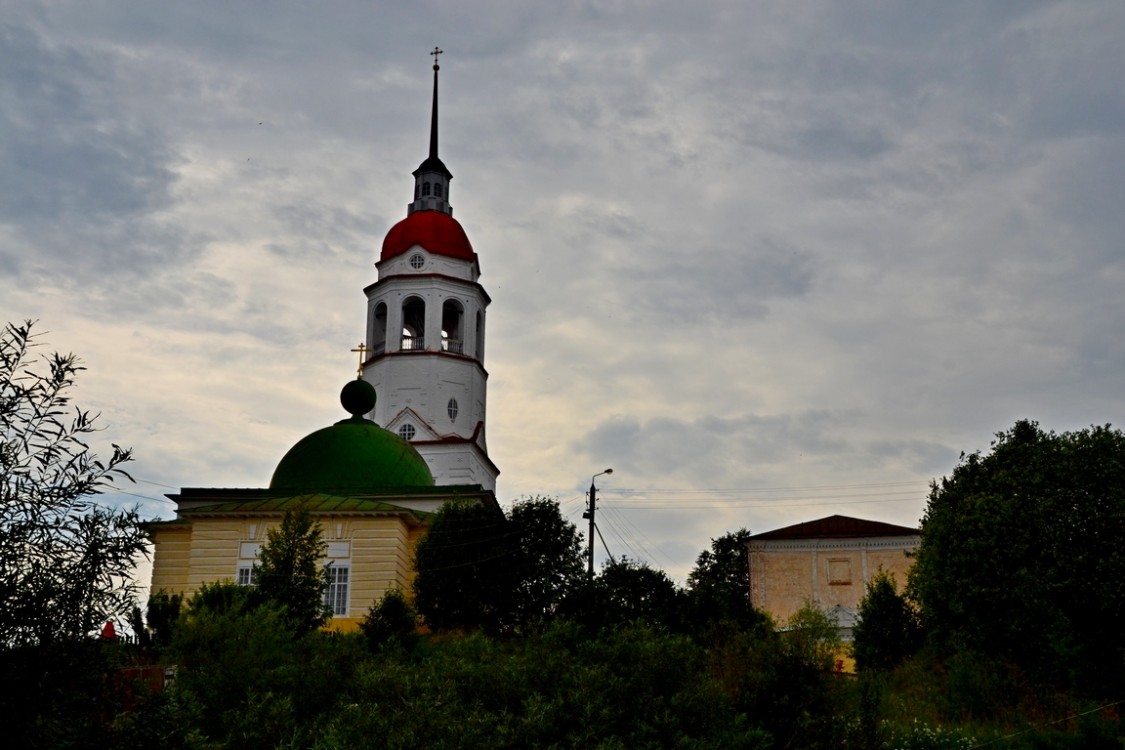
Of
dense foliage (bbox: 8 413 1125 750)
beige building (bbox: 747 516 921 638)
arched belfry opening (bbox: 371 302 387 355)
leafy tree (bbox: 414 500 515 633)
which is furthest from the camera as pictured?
arched belfry opening (bbox: 371 302 387 355)

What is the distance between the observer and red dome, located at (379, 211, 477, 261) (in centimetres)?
5969

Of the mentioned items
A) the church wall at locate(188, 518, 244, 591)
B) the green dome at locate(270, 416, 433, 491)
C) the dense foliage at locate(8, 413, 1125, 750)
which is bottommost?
the dense foliage at locate(8, 413, 1125, 750)

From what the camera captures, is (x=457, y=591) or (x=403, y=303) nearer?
(x=457, y=591)

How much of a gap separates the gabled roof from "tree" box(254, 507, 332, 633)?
2140cm

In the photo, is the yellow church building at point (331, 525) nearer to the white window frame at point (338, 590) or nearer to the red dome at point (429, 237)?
the white window frame at point (338, 590)

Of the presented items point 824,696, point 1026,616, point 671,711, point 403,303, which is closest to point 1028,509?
point 1026,616

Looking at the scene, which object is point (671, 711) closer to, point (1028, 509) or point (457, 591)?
point (1028, 509)

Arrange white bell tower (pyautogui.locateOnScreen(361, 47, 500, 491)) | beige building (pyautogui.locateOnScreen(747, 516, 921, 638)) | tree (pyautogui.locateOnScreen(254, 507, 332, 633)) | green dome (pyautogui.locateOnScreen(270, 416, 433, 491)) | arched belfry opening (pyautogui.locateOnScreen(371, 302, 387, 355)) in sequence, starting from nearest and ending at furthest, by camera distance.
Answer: tree (pyautogui.locateOnScreen(254, 507, 332, 633)) → green dome (pyautogui.locateOnScreen(270, 416, 433, 491)) → beige building (pyautogui.locateOnScreen(747, 516, 921, 638)) → white bell tower (pyautogui.locateOnScreen(361, 47, 500, 491)) → arched belfry opening (pyautogui.locateOnScreen(371, 302, 387, 355))

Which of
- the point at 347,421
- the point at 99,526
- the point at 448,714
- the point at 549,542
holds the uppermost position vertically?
the point at 347,421

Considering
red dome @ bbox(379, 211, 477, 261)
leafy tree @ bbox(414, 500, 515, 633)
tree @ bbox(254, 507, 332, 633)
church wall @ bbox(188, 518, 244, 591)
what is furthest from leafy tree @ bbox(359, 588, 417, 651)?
red dome @ bbox(379, 211, 477, 261)

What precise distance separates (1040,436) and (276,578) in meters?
19.3

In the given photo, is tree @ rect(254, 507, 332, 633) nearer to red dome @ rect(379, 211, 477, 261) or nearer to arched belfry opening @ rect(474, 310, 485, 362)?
arched belfry opening @ rect(474, 310, 485, 362)

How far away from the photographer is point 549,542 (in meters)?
37.0

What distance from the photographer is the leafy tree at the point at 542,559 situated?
3591 centimetres
